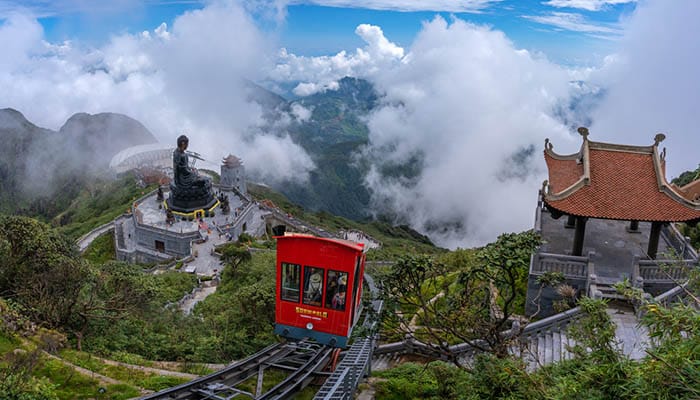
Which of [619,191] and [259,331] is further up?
[619,191]

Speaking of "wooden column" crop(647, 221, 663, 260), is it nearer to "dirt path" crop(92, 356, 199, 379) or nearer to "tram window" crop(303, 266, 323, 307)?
"tram window" crop(303, 266, 323, 307)

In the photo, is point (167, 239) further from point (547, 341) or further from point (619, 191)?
point (619, 191)

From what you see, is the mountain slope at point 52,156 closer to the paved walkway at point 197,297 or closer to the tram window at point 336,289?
the paved walkway at point 197,297

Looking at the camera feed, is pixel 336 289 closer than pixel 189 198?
Yes

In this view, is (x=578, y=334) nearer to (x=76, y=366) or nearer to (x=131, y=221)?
(x=76, y=366)

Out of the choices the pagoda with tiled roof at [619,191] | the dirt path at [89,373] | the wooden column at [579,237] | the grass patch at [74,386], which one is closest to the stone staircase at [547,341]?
the wooden column at [579,237]

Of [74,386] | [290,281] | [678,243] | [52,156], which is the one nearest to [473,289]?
[290,281]
